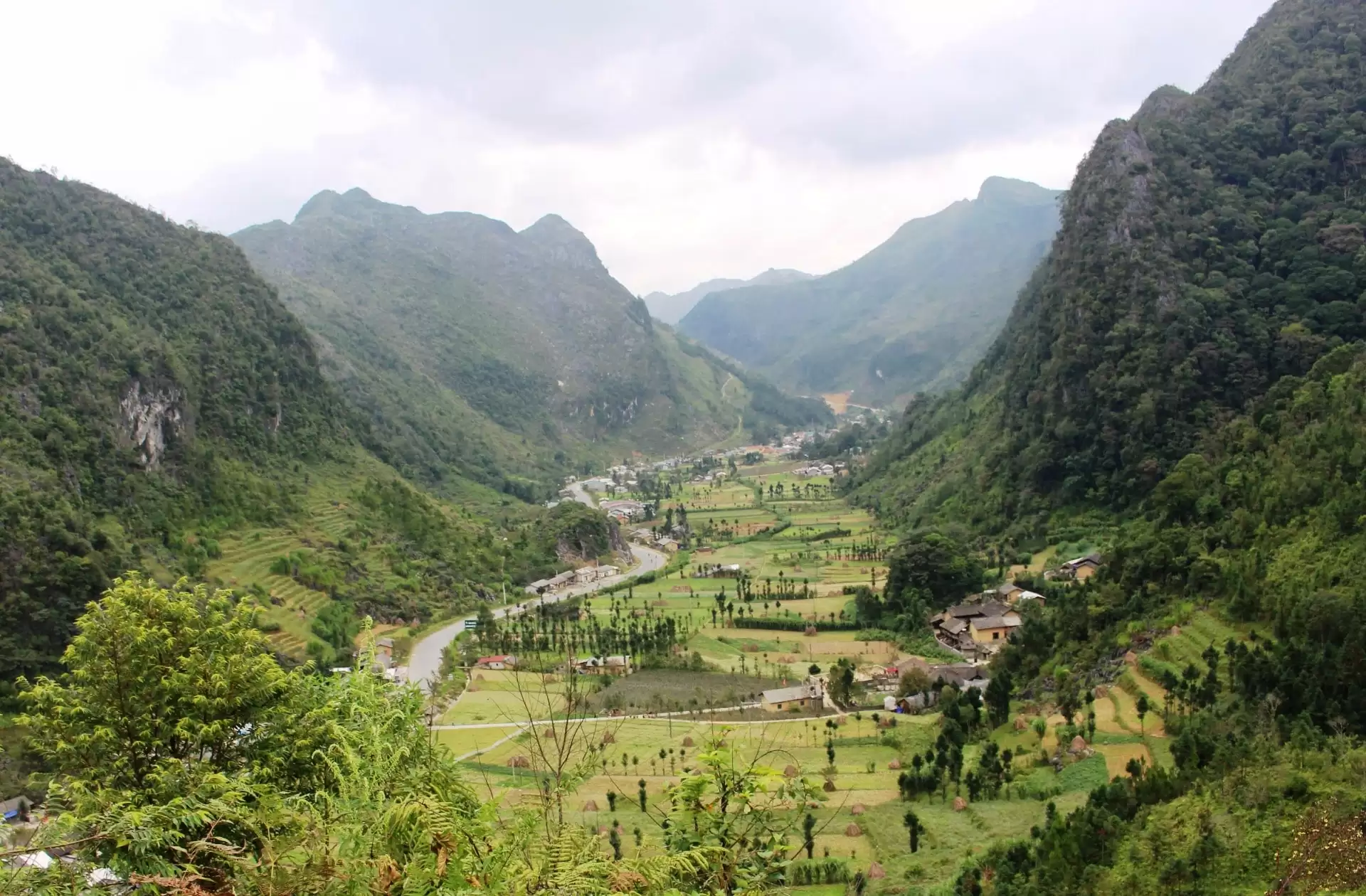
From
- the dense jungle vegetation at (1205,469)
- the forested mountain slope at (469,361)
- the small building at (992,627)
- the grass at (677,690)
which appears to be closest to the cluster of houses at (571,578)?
the grass at (677,690)

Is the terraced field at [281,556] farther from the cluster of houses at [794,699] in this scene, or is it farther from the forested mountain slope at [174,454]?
the cluster of houses at [794,699]

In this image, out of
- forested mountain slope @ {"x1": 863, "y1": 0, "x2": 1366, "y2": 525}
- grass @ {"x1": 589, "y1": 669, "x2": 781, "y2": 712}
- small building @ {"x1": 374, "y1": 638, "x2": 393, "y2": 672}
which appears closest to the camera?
grass @ {"x1": 589, "y1": 669, "x2": 781, "y2": 712}

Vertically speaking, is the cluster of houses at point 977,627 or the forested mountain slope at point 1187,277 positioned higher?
the forested mountain slope at point 1187,277

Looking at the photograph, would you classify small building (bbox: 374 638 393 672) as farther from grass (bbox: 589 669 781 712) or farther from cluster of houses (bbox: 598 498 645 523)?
cluster of houses (bbox: 598 498 645 523)

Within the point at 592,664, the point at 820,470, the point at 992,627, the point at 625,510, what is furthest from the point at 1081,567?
the point at 820,470

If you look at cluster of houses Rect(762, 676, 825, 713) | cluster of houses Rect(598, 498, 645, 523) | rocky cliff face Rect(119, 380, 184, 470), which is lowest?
cluster of houses Rect(762, 676, 825, 713)

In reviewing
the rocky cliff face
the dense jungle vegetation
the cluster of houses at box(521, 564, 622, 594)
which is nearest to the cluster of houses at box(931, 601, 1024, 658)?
the dense jungle vegetation
